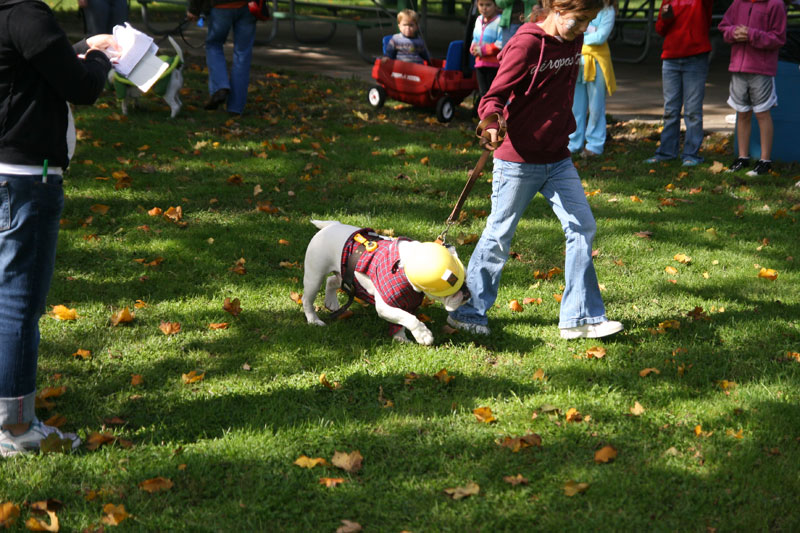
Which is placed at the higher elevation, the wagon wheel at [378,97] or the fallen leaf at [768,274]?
the wagon wheel at [378,97]

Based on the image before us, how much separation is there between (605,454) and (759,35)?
5.55 m

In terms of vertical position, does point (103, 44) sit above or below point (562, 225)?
above

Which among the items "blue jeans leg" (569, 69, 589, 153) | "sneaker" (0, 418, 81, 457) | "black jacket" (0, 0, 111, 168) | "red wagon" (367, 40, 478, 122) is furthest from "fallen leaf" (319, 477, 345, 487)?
"red wagon" (367, 40, 478, 122)

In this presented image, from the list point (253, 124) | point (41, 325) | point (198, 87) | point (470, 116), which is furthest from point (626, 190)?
point (198, 87)

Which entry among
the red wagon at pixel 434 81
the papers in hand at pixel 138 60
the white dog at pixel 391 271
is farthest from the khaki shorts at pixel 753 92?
the papers in hand at pixel 138 60

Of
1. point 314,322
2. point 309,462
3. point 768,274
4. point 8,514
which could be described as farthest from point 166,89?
point 8,514

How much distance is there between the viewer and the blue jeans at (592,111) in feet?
27.0

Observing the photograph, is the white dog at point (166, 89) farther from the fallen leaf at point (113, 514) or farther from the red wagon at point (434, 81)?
the fallen leaf at point (113, 514)

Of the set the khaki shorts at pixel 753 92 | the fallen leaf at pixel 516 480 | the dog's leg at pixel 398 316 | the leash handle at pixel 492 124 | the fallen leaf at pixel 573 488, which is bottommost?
the fallen leaf at pixel 516 480

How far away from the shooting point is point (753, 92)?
7539 millimetres

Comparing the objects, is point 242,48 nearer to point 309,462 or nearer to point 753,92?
point 753,92

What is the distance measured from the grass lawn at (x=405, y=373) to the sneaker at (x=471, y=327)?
0.17 ft

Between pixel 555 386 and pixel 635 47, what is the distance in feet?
51.8

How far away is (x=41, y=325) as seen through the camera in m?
4.39
